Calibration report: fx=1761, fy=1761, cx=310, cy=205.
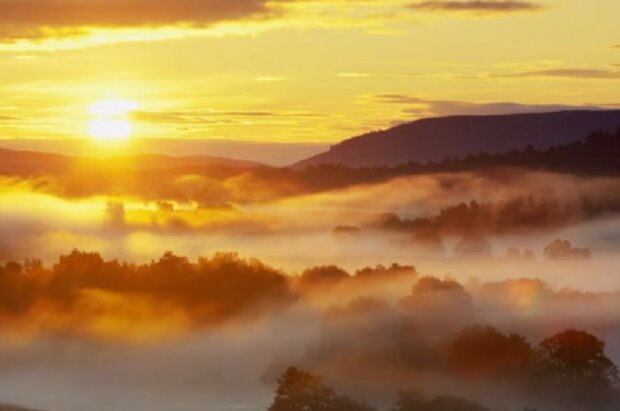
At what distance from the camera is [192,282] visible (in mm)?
180000

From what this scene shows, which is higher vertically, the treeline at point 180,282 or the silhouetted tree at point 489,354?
the treeline at point 180,282

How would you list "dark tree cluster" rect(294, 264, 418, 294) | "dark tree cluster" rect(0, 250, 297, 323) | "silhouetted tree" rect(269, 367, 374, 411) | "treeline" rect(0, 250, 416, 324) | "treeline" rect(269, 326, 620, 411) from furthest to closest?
"dark tree cluster" rect(0, 250, 297, 323) → "treeline" rect(0, 250, 416, 324) → "dark tree cluster" rect(294, 264, 418, 294) → "treeline" rect(269, 326, 620, 411) → "silhouetted tree" rect(269, 367, 374, 411)

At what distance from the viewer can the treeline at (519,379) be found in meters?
73.5

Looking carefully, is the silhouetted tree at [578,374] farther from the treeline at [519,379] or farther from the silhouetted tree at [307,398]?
the silhouetted tree at [307,398]

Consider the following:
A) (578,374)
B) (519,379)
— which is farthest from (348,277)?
(578,374)

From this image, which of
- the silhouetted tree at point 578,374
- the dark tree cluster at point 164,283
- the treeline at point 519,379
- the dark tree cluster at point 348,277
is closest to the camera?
the treeline at point 519,379

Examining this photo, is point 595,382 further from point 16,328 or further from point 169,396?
point 16,328

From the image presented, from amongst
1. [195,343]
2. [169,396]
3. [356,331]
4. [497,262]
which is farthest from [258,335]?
[497,262]

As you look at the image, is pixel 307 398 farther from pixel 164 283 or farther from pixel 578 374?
pixel 164 283

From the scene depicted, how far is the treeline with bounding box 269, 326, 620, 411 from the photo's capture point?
73.5 meters

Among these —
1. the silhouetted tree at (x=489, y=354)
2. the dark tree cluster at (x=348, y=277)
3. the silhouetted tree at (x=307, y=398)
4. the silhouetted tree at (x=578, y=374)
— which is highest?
the dark tree cluster at (x=348, y=277)

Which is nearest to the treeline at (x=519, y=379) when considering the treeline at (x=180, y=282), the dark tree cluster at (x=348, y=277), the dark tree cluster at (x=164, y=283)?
the dark tree cluster at (x=348, y=277)

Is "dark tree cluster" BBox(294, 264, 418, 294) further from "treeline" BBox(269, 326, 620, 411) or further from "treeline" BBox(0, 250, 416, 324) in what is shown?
"treeline" BBox(269, 326, 620, 411)

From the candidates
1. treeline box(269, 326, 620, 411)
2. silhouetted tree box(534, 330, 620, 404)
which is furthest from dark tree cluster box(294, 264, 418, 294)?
silhouetted tree box(534, 330, 620, 404)
